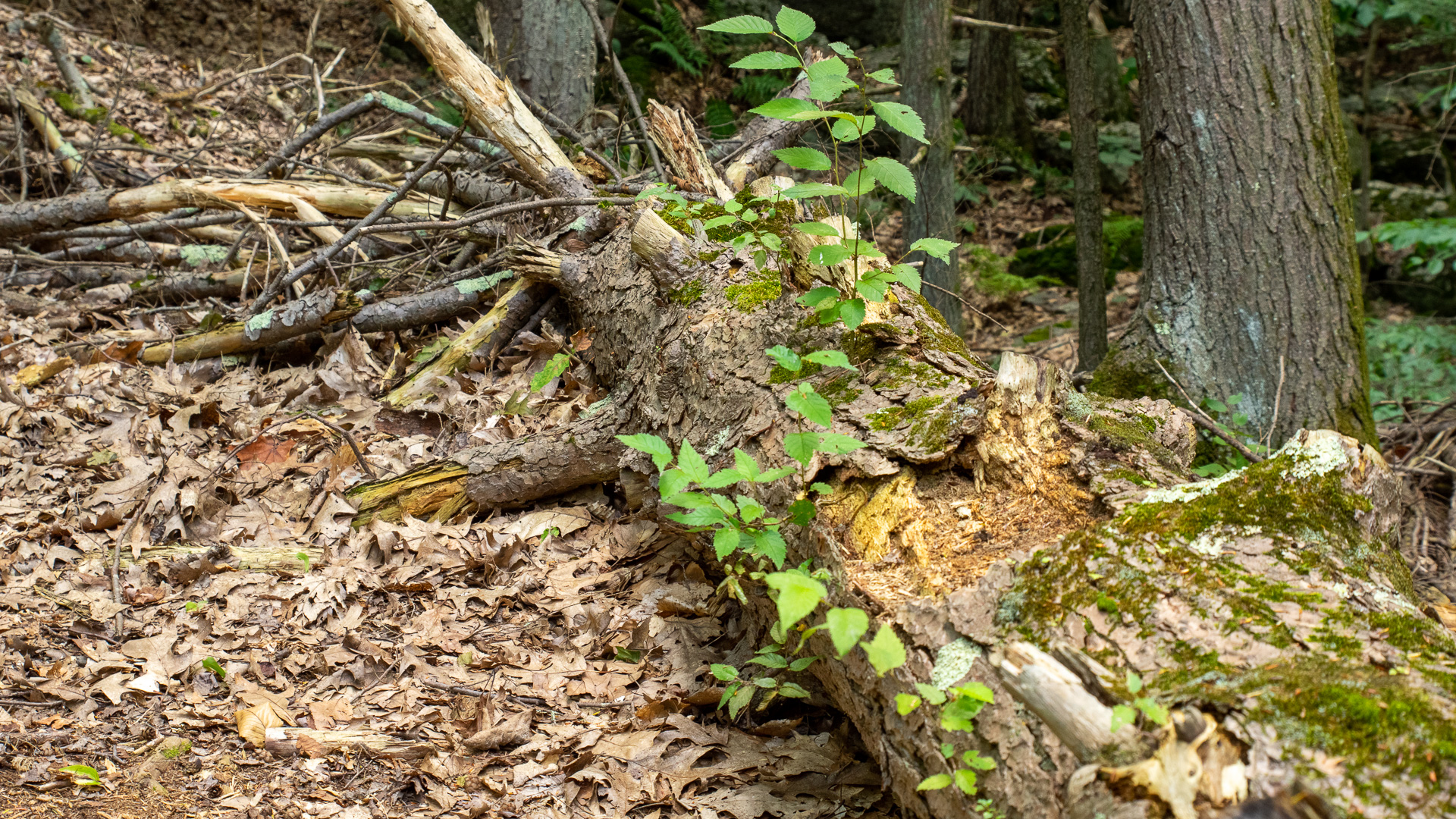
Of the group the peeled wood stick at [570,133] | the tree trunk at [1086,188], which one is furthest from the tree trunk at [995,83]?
the peeled wood stick at [570,133]

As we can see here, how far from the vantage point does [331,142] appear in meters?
7.17

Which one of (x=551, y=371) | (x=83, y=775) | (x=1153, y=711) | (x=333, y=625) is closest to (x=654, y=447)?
(x=1153, y=711)

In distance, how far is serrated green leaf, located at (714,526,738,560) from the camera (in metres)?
2.33

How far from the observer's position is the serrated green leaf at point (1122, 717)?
1619mm

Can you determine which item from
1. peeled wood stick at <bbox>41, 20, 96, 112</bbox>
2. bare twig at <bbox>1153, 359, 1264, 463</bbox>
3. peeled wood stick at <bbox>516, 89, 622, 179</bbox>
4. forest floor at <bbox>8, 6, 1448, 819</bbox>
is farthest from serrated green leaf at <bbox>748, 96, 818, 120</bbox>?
peeled wood stick at <bbox>41, 20, 96, 112</bbox>

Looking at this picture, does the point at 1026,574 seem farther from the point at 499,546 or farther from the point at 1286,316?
the point at 1286,316

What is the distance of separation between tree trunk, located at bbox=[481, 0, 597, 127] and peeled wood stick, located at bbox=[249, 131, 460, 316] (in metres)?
2.30

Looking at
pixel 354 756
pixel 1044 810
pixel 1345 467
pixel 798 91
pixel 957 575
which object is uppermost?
pixel 798 91

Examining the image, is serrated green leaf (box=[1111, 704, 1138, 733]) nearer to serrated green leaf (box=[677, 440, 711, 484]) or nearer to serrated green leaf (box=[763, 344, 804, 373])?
serrated green leaf (box=[677, 440, 711, 484])

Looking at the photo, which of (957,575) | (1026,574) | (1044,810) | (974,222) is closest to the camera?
(1044,810)

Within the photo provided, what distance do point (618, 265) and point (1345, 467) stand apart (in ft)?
10.5

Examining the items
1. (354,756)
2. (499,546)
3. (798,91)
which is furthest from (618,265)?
(354,756)

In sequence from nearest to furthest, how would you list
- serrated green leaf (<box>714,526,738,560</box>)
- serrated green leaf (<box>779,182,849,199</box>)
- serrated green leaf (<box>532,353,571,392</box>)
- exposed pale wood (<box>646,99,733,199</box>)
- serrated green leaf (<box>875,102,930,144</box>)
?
serrated green leaf (<box>714,526,738,560</box>)
serrated green leaf (<box>875,102,930,144</box>)
serrated green leaf (<box>779,182,849,199</box>)
serrated green leaf (<box>532,353,571,392</box>)
exposed pale wood (<box>646,99,733,199</box>)

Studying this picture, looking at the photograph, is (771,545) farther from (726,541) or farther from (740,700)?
(740,700)
